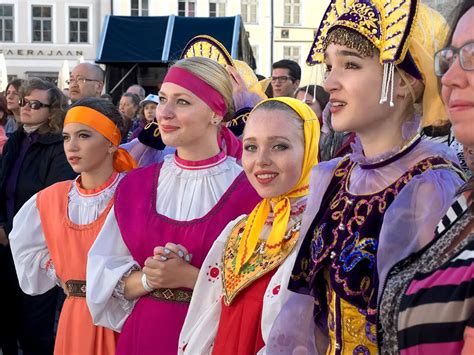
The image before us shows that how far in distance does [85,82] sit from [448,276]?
17.9ft

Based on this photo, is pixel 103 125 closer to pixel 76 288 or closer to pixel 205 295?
pixel 76 288

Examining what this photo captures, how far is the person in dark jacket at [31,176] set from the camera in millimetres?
4707

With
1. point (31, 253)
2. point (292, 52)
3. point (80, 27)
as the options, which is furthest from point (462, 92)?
point (292, 52)

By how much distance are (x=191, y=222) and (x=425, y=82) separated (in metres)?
1.23

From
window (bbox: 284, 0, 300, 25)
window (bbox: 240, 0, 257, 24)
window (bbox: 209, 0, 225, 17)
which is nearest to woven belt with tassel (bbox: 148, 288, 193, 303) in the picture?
window (bbox: 209, 0, 225, 17)

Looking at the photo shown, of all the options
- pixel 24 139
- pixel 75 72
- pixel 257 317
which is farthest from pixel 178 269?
pixel 75 72

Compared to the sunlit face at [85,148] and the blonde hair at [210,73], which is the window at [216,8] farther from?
the blonde hair at [210,73]

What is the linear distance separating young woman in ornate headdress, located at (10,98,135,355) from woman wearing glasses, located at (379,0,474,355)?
2140 millimetres

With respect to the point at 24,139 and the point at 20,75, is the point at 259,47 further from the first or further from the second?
the point at 24,139

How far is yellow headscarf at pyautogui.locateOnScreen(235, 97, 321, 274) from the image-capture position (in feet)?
8.23

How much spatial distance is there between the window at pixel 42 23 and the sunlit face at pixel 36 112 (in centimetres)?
2834

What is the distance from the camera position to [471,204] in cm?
148

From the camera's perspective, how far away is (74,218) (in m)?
3.58

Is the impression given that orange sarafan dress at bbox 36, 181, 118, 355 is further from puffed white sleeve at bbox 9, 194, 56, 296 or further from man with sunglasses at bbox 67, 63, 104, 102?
man with sunglasses at bbox 67, 63, 104, 102
